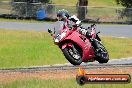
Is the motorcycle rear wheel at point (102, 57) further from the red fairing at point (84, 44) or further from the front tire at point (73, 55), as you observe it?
the front tire at point (73, 55)

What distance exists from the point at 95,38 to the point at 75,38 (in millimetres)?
561

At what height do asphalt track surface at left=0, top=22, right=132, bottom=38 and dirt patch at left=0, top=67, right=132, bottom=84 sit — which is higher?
dirt patch at left=0, top=67, right=132, bottom=84

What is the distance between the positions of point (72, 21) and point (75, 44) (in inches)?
18.5

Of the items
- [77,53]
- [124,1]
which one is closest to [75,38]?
[77,53]

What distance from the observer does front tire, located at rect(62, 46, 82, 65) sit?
8.95m

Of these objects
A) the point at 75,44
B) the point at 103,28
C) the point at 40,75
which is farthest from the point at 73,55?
the point at 103,28

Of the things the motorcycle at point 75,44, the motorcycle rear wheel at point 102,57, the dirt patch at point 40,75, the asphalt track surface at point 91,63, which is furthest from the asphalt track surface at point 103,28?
the motorcycle at point 75,44

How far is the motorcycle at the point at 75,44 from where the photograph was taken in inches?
342

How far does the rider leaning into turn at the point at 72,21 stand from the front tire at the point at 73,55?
0.40 metres

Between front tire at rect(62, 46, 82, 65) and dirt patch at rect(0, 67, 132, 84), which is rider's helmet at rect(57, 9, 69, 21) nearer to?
front tire at rect(62, 46, 82, 65)

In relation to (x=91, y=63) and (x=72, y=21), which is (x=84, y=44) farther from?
(x=91, y=63)

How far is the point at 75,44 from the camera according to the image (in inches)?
356

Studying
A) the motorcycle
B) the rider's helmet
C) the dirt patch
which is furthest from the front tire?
the dirt patch

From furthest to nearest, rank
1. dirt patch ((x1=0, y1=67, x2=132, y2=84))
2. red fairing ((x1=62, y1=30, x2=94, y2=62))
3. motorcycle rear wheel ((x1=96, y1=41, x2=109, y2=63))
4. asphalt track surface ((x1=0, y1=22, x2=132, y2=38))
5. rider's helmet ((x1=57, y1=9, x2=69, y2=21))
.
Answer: asphalt track surface ((x1=0, y1=22, x2=132, y2=38)), dirt patch ((x1=0, y1=67, x2=132, y2=84)), motorcycle rear wheel ((x1=96, y1=41, x2=109, y2=63)), red fairing ((x1=62, y1=30, x2=94, y2=62)), rider's helmet ((x1=57, y1=9, x2=69, y2=21))
